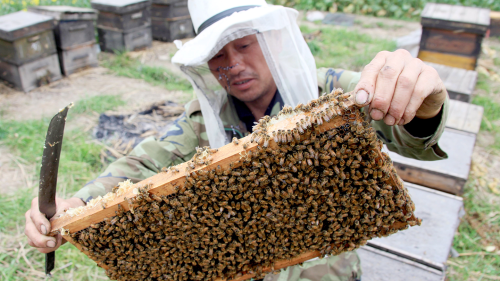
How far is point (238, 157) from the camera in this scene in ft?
5.52

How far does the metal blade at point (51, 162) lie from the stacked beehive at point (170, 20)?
10.4 metres

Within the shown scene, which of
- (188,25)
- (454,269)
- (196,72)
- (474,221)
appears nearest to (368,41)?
(188,25)

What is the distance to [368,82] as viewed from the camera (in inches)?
59.7

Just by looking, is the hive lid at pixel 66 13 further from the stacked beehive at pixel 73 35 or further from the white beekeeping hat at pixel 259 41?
the white beekeeping hat at pixel 259 41

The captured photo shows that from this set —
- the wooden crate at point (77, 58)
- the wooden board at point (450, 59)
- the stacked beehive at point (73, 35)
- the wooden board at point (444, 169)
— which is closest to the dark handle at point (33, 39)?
the stacked beehive at point (73, 35)

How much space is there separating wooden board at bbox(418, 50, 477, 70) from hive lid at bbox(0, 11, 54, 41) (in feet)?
29.2

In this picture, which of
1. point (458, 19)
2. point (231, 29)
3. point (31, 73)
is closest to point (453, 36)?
point (458, 19)

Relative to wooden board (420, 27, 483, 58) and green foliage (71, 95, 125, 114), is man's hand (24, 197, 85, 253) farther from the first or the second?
wooden board (420, 27, 483, 58)

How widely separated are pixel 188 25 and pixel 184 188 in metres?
11.2

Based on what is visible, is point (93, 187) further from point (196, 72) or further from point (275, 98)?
point (275, 98)

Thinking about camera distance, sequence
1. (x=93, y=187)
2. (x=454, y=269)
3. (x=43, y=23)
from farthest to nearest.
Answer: (x=43, y=23) < (x=454, y=269) < (x=93, y=187)

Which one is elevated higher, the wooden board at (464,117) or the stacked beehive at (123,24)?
the stacked beehive at (123,24)

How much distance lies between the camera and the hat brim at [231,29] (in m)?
2.36

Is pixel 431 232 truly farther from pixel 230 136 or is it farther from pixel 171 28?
pixel 171 28
